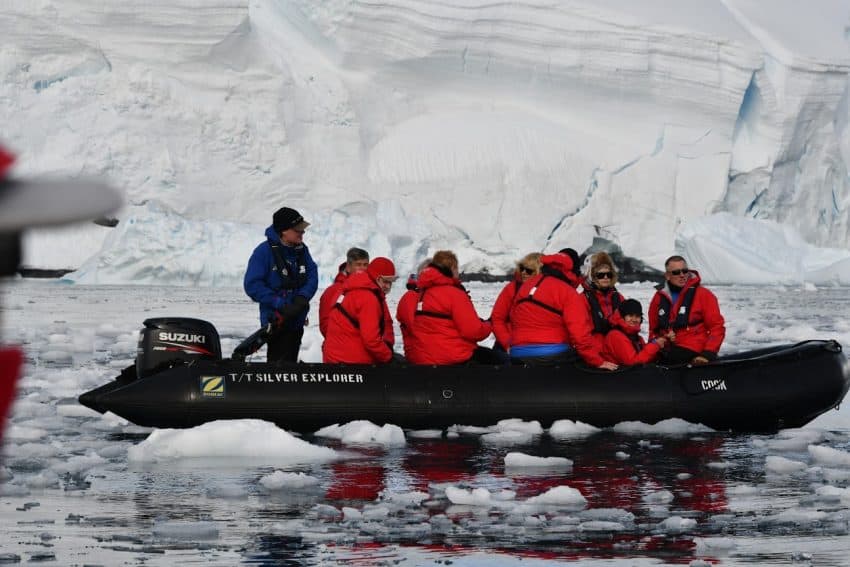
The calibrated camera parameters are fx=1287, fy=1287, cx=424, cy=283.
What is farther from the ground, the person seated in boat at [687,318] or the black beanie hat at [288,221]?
the black beanie hat at [288,221]

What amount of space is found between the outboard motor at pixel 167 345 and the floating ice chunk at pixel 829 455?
2996 mm

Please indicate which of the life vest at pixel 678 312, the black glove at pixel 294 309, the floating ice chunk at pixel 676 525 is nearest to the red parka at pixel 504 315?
the life vest at pixel 678 312

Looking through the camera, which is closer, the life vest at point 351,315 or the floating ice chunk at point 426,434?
the floating ice chunk at point 426,434

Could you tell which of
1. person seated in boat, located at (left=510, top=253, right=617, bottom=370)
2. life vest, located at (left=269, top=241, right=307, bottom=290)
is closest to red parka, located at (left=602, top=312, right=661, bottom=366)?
person seated in boat, located at (left=510, top=253, right=617, bottom=370)

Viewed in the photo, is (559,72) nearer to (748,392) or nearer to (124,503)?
(748,392)

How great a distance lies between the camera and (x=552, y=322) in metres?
6.88

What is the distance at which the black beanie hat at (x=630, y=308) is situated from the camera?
688 cm

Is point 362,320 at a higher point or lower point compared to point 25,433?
higher

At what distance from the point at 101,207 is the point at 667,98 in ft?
120

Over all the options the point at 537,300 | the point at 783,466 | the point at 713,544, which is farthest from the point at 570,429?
the point at 713,544

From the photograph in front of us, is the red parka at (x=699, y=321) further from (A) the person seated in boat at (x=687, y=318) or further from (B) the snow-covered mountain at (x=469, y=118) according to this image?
(B) the snow-covered mountain at (x=469, y=118)

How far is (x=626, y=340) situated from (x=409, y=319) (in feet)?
3.86

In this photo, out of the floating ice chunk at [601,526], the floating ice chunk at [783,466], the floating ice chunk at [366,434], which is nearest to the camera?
the floating ice chunk at [601,526]

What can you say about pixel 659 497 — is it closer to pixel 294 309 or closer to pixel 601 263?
pixel 601 263
